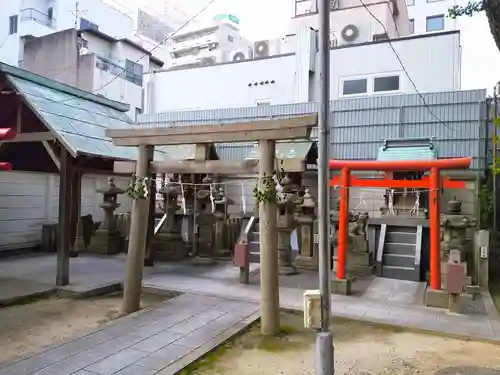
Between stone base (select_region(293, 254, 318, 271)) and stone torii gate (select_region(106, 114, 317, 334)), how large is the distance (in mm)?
5636

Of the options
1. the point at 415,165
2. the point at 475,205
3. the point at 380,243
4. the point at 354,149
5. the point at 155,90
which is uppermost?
the point at 155,90

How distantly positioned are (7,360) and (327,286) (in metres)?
4.26

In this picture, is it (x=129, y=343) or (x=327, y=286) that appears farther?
(x=129, y=343)

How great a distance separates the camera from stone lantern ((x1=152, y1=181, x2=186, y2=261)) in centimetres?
1316

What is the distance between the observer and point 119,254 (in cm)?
1380

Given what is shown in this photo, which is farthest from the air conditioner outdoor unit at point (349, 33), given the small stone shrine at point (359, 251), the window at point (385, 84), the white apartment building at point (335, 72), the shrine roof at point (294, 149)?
the small stone shrine at point (359, 251)

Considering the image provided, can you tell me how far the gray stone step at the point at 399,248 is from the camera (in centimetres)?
1148

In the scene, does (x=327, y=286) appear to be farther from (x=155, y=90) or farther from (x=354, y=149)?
(x=155, y=90)

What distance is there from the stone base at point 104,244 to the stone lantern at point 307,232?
20.5 ft

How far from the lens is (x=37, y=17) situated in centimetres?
2695

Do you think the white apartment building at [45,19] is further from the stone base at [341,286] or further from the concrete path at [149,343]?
the stone base at [341,286]

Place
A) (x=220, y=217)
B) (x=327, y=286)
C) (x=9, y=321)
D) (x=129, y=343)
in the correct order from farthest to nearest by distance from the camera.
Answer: (x=220, y=217), (x=9, y=321), (x=129, y=343), (x=327, y=286)

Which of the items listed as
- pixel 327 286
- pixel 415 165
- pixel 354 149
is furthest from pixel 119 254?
pixel 327 286

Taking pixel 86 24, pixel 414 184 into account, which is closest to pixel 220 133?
pixel 414 184
